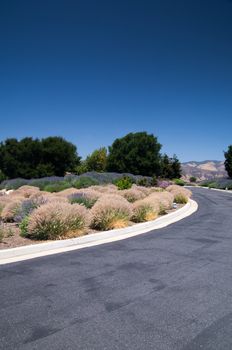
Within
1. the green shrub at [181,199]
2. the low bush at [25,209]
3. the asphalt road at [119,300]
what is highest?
the low bush at [25,209]

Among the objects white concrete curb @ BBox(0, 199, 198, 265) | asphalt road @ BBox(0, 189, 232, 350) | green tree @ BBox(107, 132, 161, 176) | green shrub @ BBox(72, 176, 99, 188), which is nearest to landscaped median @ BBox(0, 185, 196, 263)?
white concrete curb @ BBox(0, 199, 198, 265)

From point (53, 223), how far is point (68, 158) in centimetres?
4412

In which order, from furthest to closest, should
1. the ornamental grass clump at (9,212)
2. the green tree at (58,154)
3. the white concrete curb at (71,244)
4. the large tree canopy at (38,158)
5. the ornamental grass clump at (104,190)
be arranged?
1. the green tree at (58,154)
2. the large tree canopy at (38,158)
3. the ornamental grass clump at (104,190)
4. the ornamental grass clump at (9,212)
5. the white concrete curb at (71,244)

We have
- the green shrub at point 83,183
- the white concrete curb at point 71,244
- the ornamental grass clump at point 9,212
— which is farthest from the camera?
the green shrub at point 83,183

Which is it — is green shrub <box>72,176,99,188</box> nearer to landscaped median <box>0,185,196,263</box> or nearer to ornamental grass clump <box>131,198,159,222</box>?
landscaped median <box>0,185,196,263</box>

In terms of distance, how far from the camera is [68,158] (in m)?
53.5

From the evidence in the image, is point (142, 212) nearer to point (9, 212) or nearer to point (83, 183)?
point (9, 212)

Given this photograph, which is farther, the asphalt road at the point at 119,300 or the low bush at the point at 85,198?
the low bush at the point at 85,198

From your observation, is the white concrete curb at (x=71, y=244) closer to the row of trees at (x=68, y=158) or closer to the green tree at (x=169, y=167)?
the row of trees at (x=68, y=158)

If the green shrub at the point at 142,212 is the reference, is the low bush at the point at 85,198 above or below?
above

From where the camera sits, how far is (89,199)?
48.7ft

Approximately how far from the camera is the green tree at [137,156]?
5903cm

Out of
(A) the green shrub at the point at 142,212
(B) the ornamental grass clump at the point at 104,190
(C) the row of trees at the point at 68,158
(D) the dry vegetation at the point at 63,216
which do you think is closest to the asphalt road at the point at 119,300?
(D) the dry vegetation at the point at 63,216

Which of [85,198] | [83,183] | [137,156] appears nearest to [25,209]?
[85,198]
